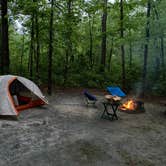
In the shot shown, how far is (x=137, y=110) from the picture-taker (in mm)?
9914

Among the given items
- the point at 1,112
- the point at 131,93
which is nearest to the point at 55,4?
the point at 1,112

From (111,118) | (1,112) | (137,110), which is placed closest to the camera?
(1,112)

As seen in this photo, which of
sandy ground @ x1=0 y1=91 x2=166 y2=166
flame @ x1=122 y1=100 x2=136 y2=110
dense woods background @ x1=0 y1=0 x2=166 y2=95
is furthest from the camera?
dense woods background @ x1=0 y1=0 x2=166 y2=95

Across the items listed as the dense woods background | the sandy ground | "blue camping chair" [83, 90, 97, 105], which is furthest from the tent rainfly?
the dense woods background

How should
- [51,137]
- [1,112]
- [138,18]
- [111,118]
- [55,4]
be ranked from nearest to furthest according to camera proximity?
1. [51,137]
2. [1,112]
3. [111,118]
4. [55,4]
5. [138,18]

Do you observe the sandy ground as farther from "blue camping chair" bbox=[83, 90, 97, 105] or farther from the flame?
"blue camping chair" bbox=[83, 90, 97, 105]

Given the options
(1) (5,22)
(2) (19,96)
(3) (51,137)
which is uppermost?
(1) (5,22)

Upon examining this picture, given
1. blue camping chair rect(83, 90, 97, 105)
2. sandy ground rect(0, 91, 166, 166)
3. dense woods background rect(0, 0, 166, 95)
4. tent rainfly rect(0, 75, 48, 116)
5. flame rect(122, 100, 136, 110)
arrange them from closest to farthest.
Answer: sandy ground rect(0, 91, 166, 166), tent rainfly rect(0, 75, 48, 116), flame rect(122, 100, 136, 110), blue camping chair rect(83, 90, 97, 105), dense woods background rect(0, 0, 166, 95)

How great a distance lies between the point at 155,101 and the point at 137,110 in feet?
12.4

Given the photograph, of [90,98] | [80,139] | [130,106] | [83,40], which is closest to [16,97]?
[90,98]

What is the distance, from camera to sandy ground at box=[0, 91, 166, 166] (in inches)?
194

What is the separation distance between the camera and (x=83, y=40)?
2091 cm

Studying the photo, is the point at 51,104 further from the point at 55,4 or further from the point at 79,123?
the point at 55,4

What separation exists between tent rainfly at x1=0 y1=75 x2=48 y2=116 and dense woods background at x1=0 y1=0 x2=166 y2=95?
284 centimetres
